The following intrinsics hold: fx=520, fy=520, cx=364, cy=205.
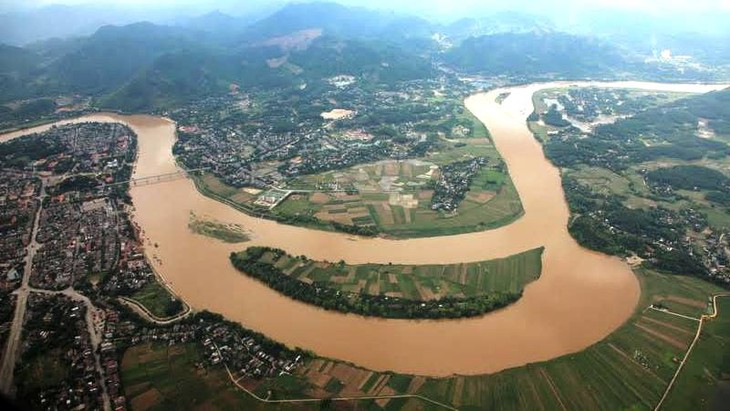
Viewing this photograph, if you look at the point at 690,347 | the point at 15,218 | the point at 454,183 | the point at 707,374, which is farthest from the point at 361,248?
the point at 15,218

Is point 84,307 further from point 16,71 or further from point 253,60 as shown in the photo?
point 16,71

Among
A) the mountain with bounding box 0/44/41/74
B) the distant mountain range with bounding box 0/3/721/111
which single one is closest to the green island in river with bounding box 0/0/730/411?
the distant mountain range with bounding box 0/3/721/111

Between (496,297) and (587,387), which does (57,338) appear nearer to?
(496,297)

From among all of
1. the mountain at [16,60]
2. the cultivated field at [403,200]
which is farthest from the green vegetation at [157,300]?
the mountain at [16,60]

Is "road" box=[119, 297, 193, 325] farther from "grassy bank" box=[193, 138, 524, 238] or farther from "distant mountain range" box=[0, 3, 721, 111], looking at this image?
"distant mountain range" box=[0, 3, 721, 111]

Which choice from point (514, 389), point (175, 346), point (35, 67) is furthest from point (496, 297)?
point (35, 67)

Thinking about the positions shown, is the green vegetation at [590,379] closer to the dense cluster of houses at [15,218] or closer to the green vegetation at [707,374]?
the green vegetation at [707,374]
